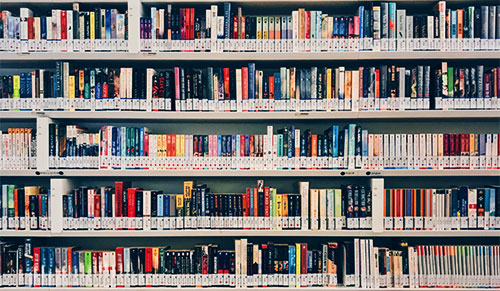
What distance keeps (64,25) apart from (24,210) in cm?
134

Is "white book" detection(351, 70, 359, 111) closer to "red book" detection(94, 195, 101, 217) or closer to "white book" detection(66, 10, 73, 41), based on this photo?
"red book" detection(94, 195, 101, 217)

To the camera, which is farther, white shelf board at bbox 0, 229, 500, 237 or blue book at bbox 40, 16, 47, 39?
blue book at bbox 40, 16, 47, 39

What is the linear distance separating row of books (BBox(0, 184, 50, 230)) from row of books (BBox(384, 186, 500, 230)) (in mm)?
2400

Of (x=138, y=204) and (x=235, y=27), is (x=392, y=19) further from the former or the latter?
(x=138, y=204)

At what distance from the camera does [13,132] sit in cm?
313

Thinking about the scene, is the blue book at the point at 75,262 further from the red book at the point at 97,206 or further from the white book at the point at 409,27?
the white book at the point at 409,27

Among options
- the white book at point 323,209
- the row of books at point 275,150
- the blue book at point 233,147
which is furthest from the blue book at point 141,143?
the white book at point 323,209

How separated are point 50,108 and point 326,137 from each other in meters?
1.97

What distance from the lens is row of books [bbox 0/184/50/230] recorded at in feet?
10.1

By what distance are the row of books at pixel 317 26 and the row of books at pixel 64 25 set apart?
21cm

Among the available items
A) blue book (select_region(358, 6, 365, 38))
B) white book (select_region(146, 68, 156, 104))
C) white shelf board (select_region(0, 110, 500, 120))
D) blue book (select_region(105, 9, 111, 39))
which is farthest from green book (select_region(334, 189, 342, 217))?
blue book (select_region(105, 9, 111, 39))

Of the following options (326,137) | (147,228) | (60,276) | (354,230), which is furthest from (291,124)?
(60,276)

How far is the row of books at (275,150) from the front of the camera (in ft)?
10.1

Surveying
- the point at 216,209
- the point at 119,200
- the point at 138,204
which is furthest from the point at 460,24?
the point at 119,200
